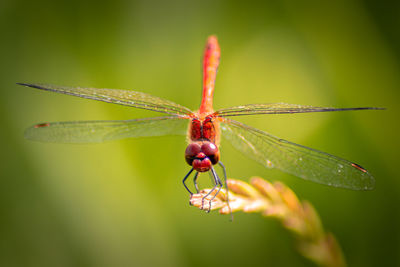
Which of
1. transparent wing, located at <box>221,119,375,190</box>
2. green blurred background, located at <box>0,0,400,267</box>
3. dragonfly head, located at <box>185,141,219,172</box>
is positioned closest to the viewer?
transparent wing, located at <box>221,119,375,190</box>

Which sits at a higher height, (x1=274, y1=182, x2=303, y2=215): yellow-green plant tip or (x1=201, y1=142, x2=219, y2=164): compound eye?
(x1=201, y1=142, x2=219, y2=164): compound eye

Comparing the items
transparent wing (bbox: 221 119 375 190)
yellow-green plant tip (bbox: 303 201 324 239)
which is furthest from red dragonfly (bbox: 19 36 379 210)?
yellow-green plant tip (bbox: 303 201 324 239)

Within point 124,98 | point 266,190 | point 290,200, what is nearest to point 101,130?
point 124,98

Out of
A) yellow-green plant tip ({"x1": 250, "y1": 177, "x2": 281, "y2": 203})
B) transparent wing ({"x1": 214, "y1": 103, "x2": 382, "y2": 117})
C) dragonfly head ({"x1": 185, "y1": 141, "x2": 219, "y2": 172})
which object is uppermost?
transparent wing ({"x1": 214, "y1": 103, "x2": 382, "y2": 117})

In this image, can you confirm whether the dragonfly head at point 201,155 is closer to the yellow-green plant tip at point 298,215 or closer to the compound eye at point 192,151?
the compound eye at point 192,151

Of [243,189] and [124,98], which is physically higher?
[124,98]

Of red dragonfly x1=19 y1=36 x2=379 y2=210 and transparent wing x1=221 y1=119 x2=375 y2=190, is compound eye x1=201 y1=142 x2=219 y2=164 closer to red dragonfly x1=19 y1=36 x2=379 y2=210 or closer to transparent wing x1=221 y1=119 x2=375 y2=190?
red dragonfly x1=19 y1=36 x2=379 y2=210

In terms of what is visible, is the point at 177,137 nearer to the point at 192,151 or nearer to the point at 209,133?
the point at 209,133
